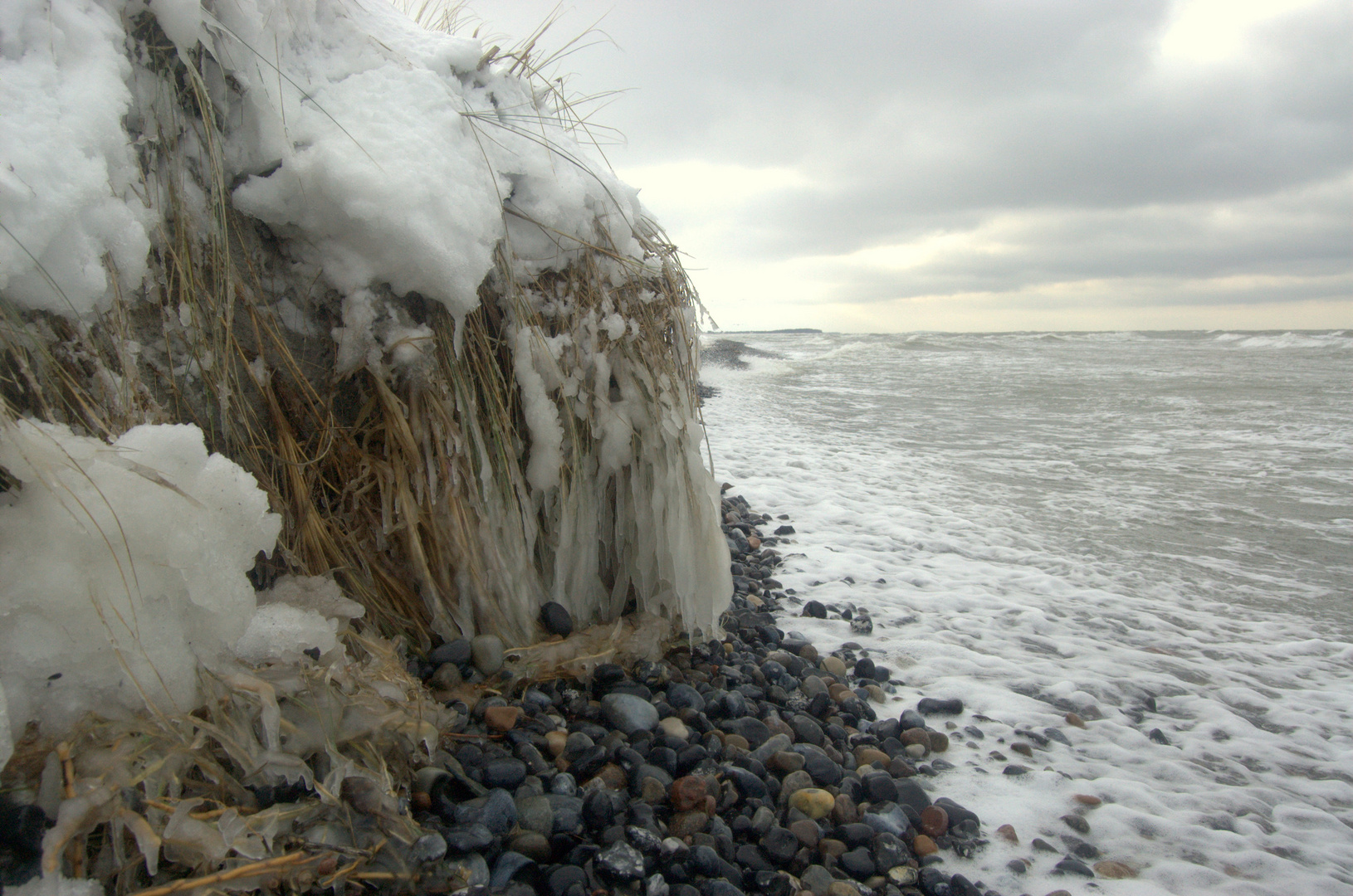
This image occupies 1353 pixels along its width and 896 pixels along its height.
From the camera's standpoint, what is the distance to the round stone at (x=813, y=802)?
6.75 feet

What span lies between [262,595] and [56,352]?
74cm

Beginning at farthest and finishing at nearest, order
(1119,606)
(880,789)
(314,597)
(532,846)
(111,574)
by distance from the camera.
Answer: (1119,606), (880,789), (314,597), (532,846), (111,574)

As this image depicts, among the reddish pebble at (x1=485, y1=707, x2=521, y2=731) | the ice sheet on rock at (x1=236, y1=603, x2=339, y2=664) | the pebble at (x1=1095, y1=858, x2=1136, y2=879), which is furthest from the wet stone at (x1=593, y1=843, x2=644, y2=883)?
the pebble at (x1=1095, y1=858, x2=1136, y2=879)

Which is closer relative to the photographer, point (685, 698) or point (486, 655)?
point (486, 655)

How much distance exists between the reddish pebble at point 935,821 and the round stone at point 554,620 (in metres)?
1.30

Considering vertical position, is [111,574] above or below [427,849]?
above

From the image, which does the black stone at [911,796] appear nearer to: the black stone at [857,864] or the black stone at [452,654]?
the black stone at [857,864]

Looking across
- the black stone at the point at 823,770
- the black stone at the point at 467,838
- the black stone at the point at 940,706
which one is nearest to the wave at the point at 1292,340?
the black stone at the point at 940,706

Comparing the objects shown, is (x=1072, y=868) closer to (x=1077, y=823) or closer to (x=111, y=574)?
(x=1077, y=823)

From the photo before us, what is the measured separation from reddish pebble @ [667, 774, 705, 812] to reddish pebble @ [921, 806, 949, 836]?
28.2 inches

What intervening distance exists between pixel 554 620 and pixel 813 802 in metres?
1.05

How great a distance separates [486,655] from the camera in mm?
2338

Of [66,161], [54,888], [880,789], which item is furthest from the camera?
[880,789]

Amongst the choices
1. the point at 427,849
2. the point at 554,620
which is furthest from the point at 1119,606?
the point at 427,849
